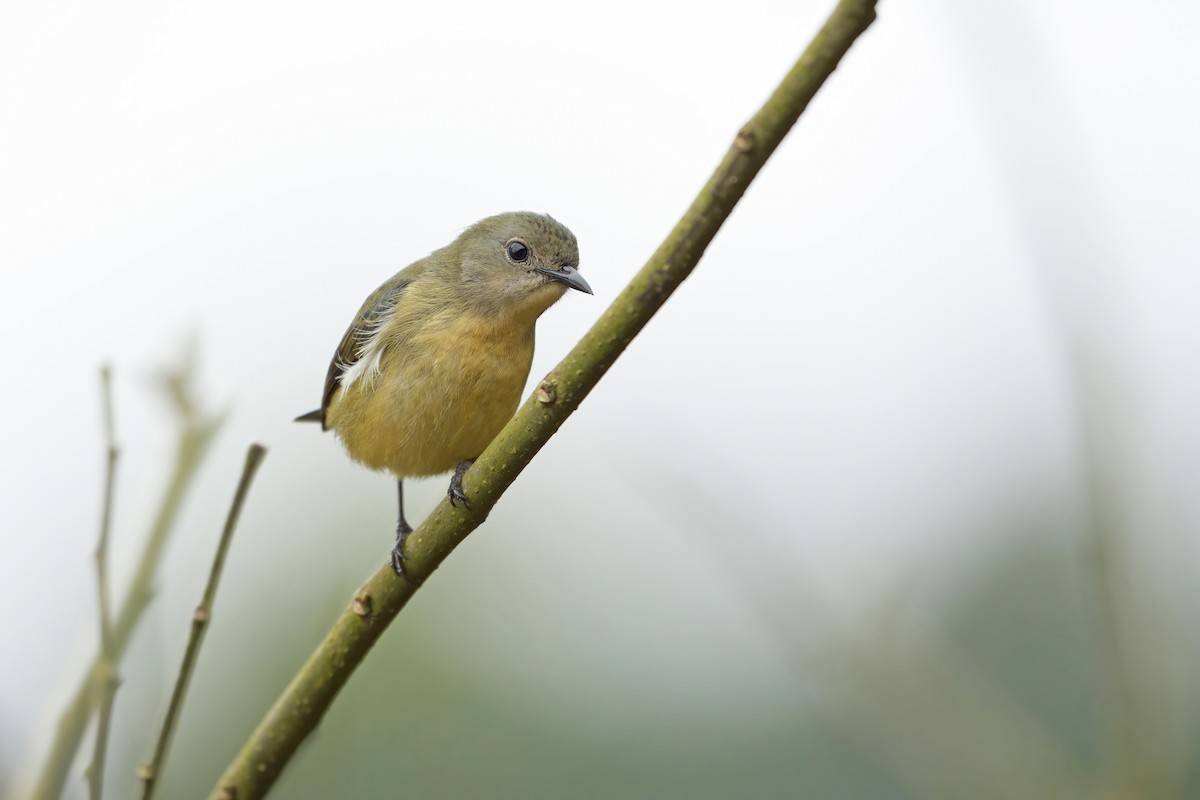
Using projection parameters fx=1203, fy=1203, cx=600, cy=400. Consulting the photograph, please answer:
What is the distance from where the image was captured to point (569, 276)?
549cm

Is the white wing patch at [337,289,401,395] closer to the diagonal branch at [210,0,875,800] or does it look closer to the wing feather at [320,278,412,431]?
the wing feather at [320,278,412,431]

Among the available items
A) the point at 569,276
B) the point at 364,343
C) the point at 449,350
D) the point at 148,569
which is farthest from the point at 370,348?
the point at 148,569

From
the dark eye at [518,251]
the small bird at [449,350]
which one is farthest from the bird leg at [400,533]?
the dark eye at [518,251]

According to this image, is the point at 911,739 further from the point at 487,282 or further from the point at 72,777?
the point at 487,282

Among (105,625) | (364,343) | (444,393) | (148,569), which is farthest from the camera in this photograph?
(364,343)

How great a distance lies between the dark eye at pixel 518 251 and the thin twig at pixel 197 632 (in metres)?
2.67

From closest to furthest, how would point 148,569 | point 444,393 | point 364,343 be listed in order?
point 148,569 → point 444,393 → point 364,343

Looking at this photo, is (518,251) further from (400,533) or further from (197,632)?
(197,632)

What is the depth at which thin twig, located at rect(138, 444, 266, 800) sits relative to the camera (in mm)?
2857

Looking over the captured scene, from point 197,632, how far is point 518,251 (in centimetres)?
297

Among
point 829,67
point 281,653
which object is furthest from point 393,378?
point 281,653

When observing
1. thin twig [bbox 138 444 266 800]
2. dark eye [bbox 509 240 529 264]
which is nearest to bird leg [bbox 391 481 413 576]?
thin twig [bbox 138 444 266 800]

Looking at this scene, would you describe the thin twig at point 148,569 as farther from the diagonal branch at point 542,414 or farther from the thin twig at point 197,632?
the diagonal branch at point 542,414

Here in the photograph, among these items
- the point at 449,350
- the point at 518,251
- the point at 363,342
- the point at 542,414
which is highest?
the point at 518,251
